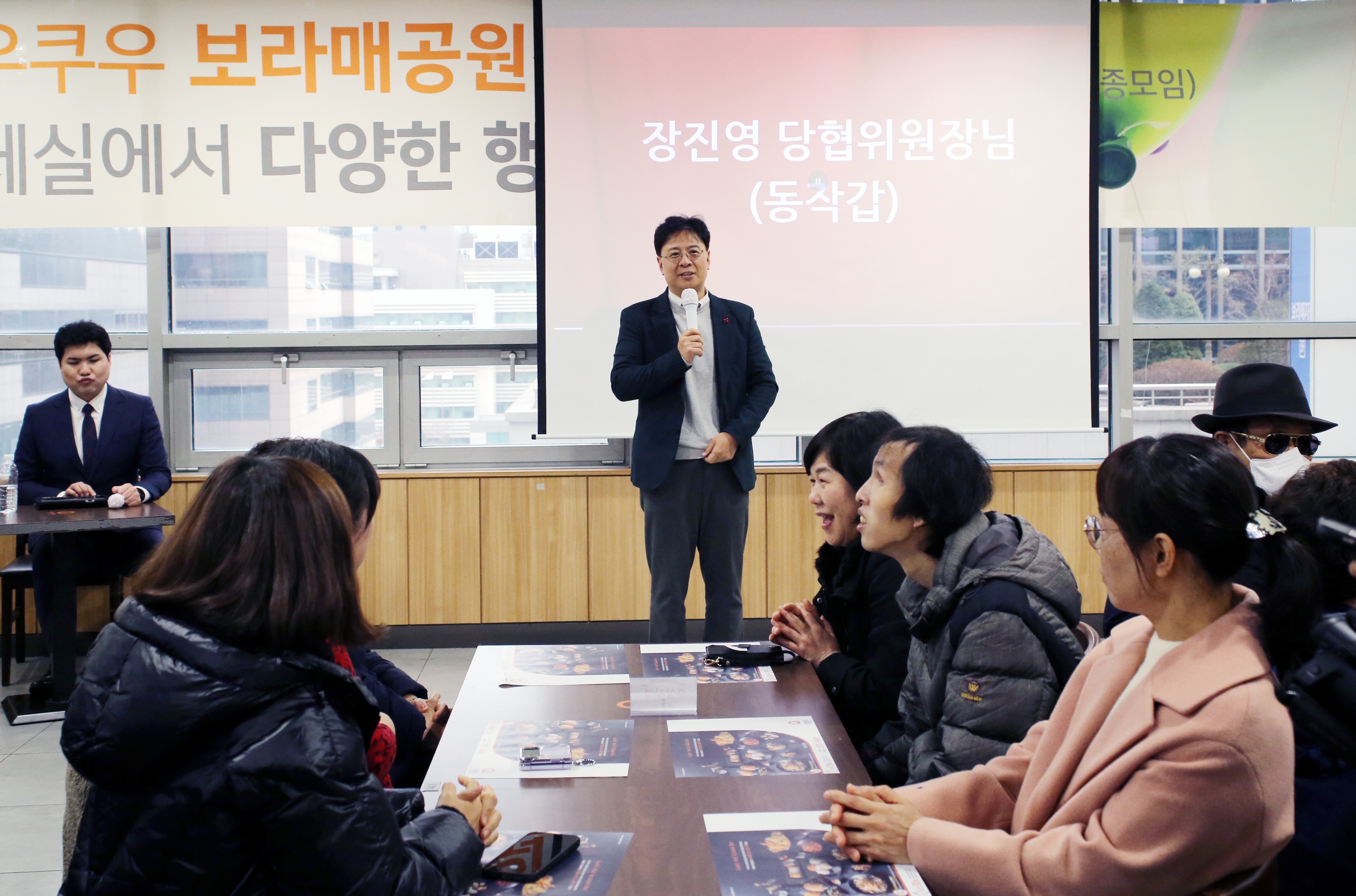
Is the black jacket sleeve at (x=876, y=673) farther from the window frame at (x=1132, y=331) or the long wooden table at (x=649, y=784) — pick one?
the window frame at (x=1132, y=331)

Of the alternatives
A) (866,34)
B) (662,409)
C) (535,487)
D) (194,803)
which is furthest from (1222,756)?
(866,34)

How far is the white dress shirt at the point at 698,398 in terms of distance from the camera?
373cm

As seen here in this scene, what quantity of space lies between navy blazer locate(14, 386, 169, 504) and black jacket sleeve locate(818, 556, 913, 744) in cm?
322

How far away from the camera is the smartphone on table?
125cm

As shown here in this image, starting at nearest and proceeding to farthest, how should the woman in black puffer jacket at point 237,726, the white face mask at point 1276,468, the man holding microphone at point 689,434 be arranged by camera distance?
1. the woman in black puffer jacket at point 237,726
2. the white face mask at point 1276,468
3. the man holding microphone at point 689,434

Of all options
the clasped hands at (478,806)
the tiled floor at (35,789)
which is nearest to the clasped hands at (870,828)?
the clasped hands at (478,806)

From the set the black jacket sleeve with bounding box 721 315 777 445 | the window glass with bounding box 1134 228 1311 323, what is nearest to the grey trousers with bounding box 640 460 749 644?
the black jacket sleeve with bounding box 721 315 777 445

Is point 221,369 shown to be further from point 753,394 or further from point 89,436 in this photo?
point 753,394

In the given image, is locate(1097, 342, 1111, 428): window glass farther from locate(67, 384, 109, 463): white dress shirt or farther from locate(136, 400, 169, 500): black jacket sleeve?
locate(67, 384, 109, 463): white dress shirt

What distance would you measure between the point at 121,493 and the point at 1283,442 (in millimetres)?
3998

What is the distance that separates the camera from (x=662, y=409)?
12.2 feet

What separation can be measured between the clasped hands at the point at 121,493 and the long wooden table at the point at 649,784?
2532 millimetres

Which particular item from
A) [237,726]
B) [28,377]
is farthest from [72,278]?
[237,726]

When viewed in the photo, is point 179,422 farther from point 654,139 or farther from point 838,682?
point 838,682
